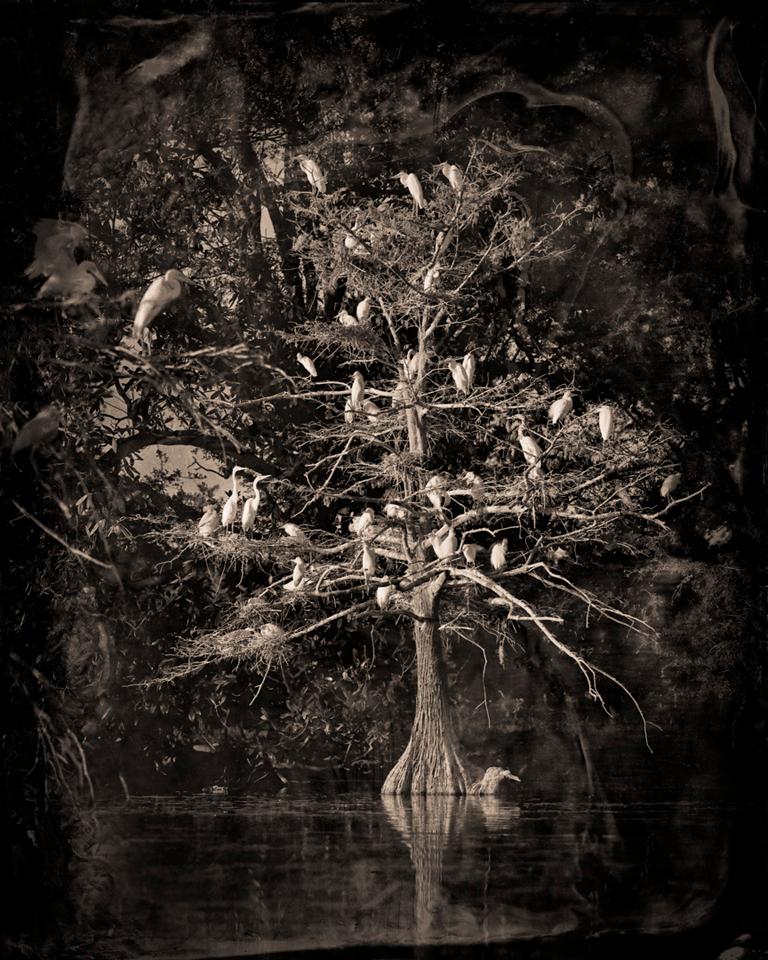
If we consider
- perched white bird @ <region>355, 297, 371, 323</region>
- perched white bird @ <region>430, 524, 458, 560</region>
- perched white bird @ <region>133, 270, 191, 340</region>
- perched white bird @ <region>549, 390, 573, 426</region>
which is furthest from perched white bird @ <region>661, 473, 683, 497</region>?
perched white bird @ <region>133, 270, 191, 340</region>

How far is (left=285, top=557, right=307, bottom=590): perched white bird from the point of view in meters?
3.13

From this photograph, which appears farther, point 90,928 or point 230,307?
point 230,307

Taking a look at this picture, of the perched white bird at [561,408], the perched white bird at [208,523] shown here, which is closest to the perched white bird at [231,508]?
the perched white bird at [208,523]

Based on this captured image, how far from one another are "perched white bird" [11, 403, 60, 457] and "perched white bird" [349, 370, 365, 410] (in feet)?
2.73

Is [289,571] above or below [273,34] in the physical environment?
below

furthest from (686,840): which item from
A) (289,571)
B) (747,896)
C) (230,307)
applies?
(230,307)

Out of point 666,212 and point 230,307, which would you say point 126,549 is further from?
point 666,212

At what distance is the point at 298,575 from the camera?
123 inches

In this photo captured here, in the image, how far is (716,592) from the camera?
10.7ft

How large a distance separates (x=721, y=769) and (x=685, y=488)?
81cm

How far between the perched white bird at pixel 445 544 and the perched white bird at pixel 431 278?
2.27ft

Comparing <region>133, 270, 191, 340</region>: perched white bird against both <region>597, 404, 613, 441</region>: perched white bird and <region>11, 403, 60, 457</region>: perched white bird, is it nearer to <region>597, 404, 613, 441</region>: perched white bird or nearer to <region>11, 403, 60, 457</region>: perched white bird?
<region>11, 403, 60, 457</region>: perched white bird

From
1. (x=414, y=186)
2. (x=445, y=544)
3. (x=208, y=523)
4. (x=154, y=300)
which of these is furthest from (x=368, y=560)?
(x=414, y=186)

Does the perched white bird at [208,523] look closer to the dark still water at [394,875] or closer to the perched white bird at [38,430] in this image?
the perched white bird at [38,430]
